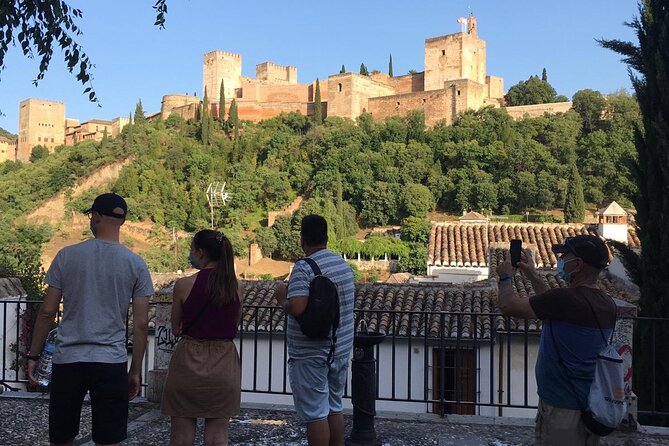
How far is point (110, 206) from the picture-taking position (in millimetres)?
3551

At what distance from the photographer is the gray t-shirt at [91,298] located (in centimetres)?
339

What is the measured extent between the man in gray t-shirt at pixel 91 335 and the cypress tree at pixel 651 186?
646cm

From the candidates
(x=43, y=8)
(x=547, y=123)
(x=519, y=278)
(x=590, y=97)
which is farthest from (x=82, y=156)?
(x=43, y=8)

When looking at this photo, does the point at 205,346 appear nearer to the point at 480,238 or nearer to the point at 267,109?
the point at 480,238

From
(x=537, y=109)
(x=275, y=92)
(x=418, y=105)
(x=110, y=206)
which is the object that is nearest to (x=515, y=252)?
(x=110, y=206)

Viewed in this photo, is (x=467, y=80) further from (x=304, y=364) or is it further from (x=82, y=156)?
(x=304, y=364)

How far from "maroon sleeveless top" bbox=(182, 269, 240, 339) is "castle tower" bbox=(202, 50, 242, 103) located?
83.6 m

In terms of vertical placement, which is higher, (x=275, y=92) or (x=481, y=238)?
(x=275, y=92)

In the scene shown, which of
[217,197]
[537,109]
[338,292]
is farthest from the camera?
[537,109]

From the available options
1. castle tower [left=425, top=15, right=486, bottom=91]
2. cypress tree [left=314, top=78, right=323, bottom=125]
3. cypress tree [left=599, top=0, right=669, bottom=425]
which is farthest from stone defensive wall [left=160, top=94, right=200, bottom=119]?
cypress tree [left=599, top=0, right=669, bottom=425]

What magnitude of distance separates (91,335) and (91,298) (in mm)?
200

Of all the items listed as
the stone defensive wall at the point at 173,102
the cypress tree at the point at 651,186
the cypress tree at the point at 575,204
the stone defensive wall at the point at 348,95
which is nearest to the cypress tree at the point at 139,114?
the stone defensive wall at the point at 173,102

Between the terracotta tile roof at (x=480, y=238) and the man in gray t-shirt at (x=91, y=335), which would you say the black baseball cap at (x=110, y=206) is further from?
the terracotta tile roof at (x=480, y=238)

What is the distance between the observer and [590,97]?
62.8 m
